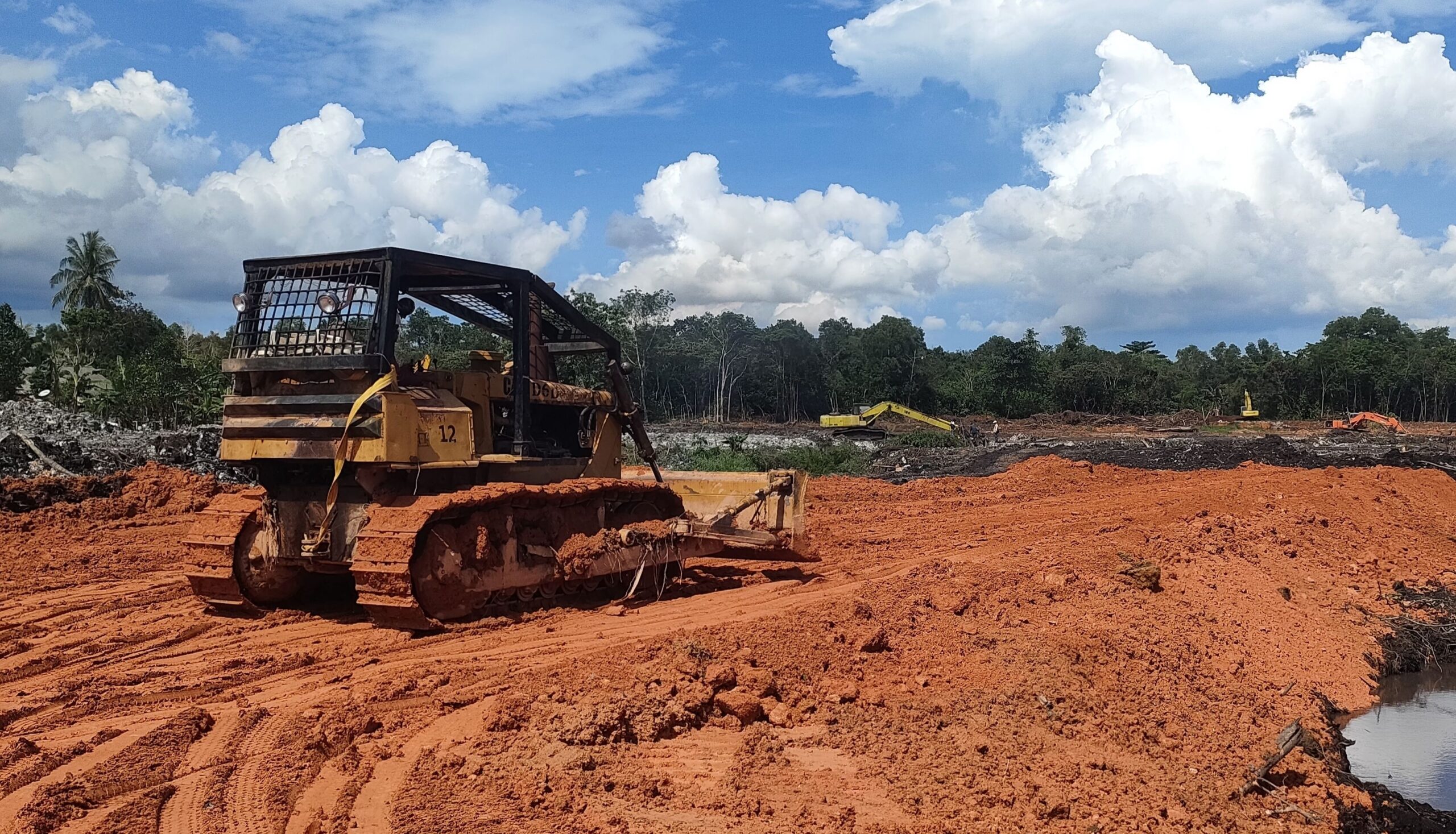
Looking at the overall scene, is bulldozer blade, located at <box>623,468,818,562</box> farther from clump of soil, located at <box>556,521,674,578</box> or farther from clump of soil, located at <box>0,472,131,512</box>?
clump of soil, located at <box>0,472,131,512</box>

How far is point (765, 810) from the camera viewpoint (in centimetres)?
437

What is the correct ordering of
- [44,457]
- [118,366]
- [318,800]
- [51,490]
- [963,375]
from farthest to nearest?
[963,375], [118,366], [44,457], [51,490], [318,800]

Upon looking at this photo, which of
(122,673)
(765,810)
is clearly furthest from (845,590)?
(122,673)

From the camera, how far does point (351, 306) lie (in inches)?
287

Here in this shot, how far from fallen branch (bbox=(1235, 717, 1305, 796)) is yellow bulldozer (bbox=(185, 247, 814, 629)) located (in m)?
4.77

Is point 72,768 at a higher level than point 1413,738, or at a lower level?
higher

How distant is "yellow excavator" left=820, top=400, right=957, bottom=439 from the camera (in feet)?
136

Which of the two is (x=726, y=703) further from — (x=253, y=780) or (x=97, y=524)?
(x=97, y=524)

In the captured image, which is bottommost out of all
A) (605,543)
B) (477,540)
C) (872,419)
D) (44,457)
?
(605,543)

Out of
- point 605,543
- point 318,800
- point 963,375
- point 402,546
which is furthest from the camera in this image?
point 963,375

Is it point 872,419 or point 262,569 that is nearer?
point 262,569

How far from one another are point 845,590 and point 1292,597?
458cm

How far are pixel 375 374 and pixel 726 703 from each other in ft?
11.4

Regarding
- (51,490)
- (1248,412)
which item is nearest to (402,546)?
(51,490)
